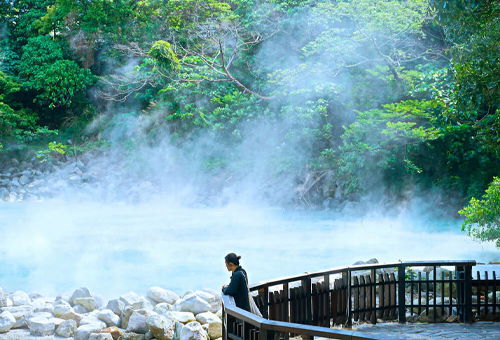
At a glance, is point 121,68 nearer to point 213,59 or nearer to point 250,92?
point 213,59

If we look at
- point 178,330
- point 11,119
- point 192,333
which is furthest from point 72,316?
point 11,119

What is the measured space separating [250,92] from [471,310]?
19.8 metres

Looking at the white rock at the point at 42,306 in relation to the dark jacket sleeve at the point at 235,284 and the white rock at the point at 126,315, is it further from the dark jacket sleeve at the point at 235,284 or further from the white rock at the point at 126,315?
the dark jacket sleeve at the point at 235,284

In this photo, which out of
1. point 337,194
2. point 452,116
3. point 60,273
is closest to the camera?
point 452,116

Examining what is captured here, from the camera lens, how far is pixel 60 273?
15.0 metres

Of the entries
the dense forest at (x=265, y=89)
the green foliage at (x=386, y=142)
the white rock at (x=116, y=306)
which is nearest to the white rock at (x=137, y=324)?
the white rock at (x=116, y=306)

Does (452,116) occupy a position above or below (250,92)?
below

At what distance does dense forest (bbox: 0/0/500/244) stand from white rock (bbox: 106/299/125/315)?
7372 mm

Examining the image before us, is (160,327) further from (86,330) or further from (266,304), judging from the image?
(266,304)

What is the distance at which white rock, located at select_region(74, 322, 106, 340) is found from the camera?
848 cm

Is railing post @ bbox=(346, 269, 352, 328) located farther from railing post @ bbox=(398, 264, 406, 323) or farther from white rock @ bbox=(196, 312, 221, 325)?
white rock @ bbox=(196, 312, 221, 325)

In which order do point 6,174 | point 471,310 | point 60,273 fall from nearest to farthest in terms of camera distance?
point 471,310 → point 60,273 → point 6,174

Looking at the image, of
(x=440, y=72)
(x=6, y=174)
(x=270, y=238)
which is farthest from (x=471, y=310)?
(x=6, y=174)

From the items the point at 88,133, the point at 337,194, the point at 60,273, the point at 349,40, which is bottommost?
the point at 60,273
